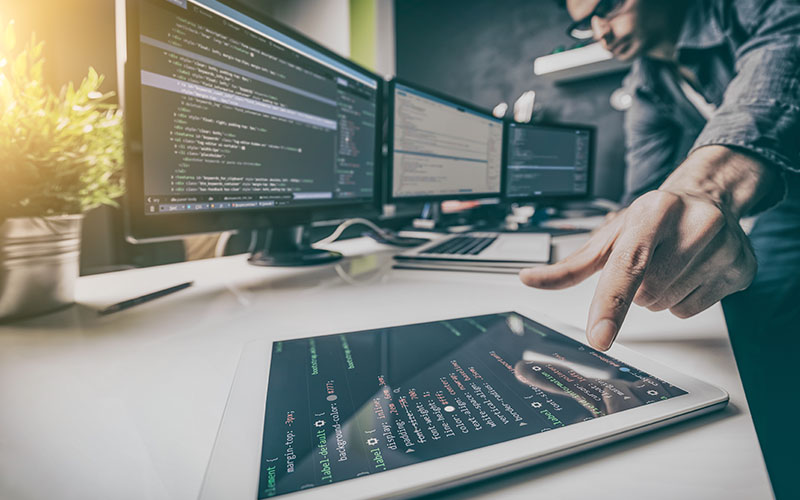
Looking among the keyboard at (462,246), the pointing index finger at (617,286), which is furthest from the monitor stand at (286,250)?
the pointing index finger at (617,286)

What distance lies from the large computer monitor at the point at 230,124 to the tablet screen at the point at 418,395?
33cm

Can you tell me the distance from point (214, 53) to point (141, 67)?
0.11 metres

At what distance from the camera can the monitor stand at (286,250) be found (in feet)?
2.61

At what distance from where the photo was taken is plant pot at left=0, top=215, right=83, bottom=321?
0.43 meters

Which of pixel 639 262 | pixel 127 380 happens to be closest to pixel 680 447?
pixel 639 262

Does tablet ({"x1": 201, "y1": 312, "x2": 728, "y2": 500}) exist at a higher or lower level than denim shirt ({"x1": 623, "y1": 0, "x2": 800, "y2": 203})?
lower

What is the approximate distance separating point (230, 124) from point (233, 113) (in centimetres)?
2

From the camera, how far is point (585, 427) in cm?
22

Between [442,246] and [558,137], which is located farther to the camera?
[558,137]

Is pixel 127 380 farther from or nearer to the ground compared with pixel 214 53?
nearer to the ground

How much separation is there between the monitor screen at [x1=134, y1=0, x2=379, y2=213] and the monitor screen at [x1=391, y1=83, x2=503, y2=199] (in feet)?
0.79

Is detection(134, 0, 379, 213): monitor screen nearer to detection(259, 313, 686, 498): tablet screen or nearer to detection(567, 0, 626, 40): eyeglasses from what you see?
detection(259, 313, 686, 498): tablet screen

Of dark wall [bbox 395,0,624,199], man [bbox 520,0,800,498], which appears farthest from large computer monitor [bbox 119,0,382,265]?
dark wall [bbox 395,0,624,199]

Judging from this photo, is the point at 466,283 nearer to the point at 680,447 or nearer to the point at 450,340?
the point at 450,340
